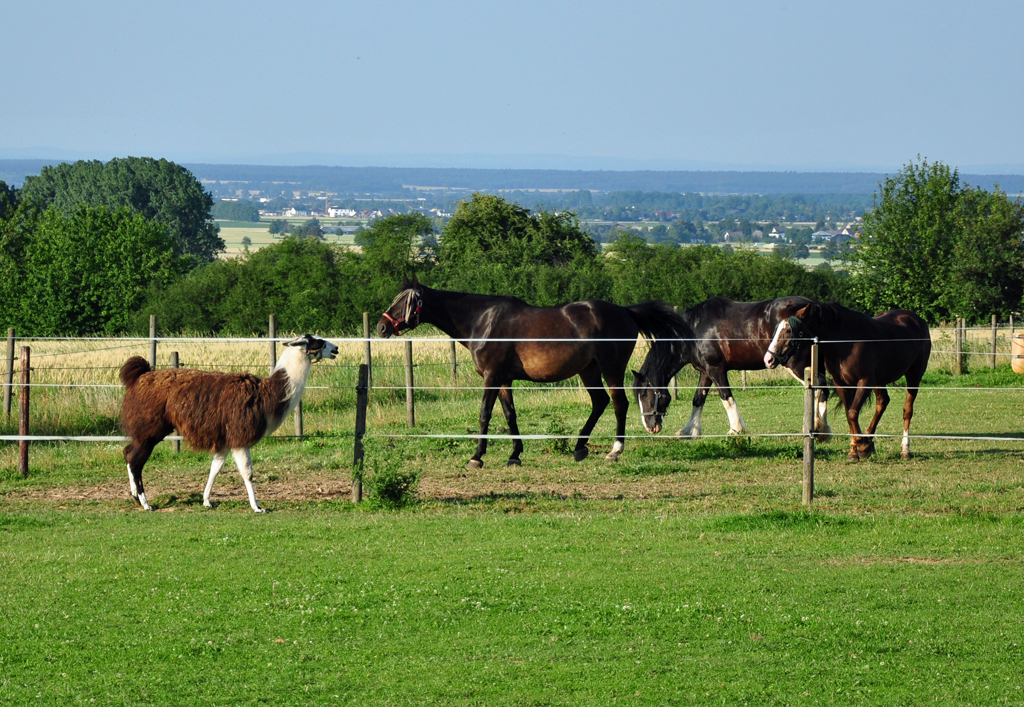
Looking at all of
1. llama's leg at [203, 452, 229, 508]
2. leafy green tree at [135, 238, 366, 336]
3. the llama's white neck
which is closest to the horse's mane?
the llama's white neck

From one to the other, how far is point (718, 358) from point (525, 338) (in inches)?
123

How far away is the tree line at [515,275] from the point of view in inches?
1596

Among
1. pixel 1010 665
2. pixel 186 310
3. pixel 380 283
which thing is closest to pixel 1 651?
pixel 1010 665

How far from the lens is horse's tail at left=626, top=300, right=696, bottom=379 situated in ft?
42.5

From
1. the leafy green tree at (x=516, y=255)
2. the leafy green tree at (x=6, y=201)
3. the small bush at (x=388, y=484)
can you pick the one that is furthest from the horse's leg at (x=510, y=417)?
the leafy green tree at (x=6, y=201)

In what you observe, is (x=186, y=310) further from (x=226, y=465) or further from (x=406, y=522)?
(x=406, y=522)

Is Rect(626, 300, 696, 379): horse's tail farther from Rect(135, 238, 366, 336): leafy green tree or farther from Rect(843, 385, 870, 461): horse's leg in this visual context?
Rect(135, 238, 366, 336): leafy green tree

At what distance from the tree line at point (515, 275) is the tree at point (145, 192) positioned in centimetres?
4921

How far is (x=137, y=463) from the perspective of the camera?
32.8ft

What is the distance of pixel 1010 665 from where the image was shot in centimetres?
549

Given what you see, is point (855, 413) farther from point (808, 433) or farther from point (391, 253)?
point (391, 253)

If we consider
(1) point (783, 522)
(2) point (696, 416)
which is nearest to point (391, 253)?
(2) point (696, 416)

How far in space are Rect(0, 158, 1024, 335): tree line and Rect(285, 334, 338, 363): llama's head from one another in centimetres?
3106

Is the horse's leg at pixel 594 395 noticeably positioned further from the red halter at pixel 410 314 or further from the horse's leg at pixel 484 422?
the red halter at pixel 410 314
